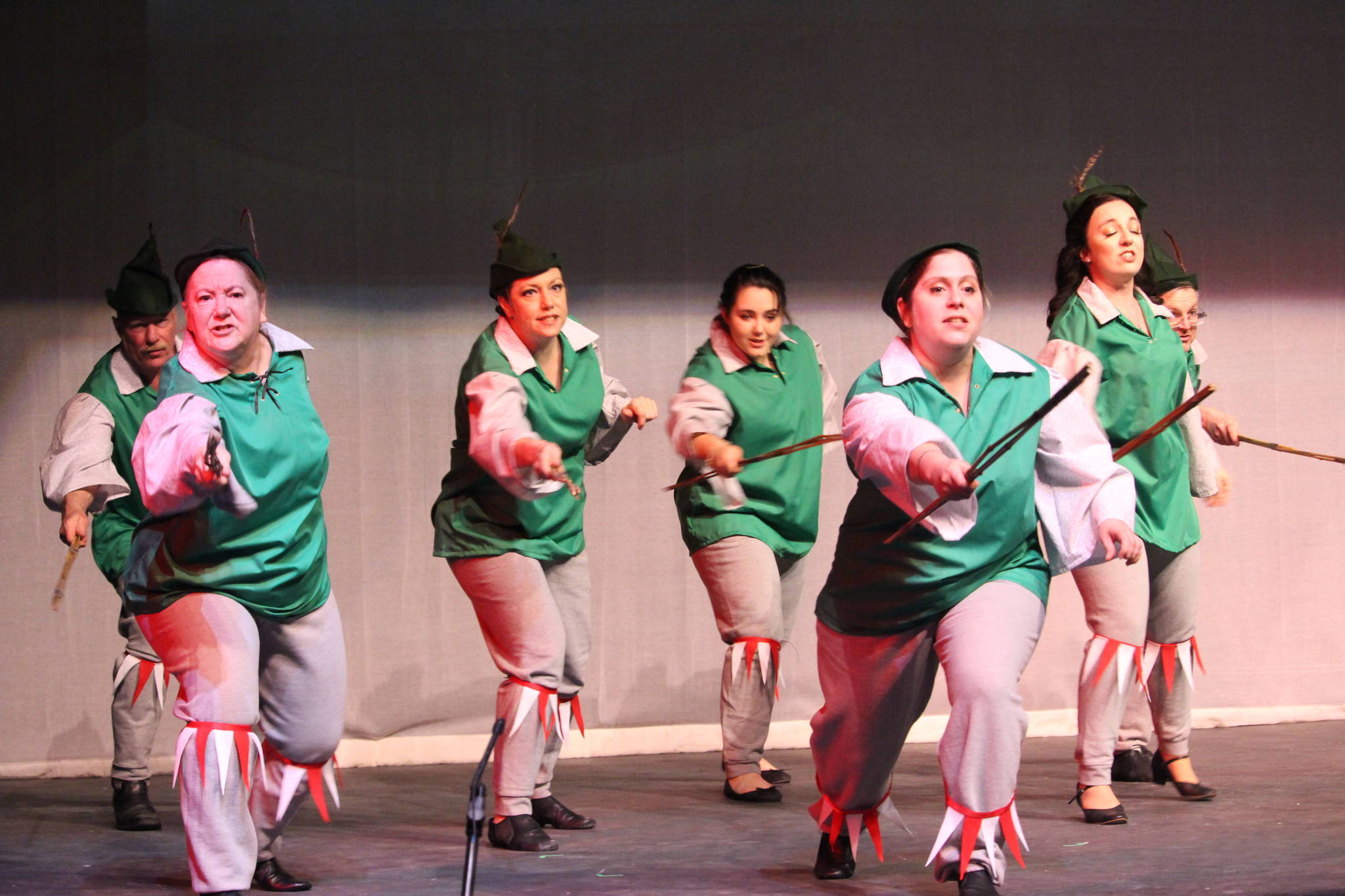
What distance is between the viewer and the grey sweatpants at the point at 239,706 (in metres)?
3.20

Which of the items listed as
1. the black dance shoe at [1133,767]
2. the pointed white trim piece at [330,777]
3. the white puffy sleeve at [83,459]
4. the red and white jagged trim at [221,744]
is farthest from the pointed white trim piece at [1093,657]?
the white puffy sleeve at [83,459]

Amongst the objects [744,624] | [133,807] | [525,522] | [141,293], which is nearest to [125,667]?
[133,807]

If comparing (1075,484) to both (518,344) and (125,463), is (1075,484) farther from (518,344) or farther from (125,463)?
(125,463)

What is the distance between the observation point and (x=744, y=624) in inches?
182

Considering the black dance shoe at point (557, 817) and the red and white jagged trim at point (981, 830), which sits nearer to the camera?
the red and white jagged trim at point (981, 830)

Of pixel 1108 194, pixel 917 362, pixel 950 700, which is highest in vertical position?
pixel 1108 194

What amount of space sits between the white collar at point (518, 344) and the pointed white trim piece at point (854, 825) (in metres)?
1.42

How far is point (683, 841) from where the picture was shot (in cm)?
408

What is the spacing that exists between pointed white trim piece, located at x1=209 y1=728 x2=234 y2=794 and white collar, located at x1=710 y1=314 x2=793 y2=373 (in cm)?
198

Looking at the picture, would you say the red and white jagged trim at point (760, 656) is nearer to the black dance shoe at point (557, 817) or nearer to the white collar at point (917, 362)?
the black dance shoe at point (557, 817)

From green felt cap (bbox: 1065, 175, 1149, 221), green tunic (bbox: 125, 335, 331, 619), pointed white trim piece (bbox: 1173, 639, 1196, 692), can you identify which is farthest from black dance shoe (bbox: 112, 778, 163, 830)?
green felt cap (bbox: 1065, 175, 1149, 221)

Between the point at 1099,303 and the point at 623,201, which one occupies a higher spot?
the point at 623,201

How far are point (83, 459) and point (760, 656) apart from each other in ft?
6.62

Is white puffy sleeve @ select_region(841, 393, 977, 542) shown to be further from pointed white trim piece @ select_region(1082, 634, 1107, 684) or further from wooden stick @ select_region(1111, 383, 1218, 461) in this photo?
pointed white trim piece @ select_region(1082, 634, 1107, 684)
